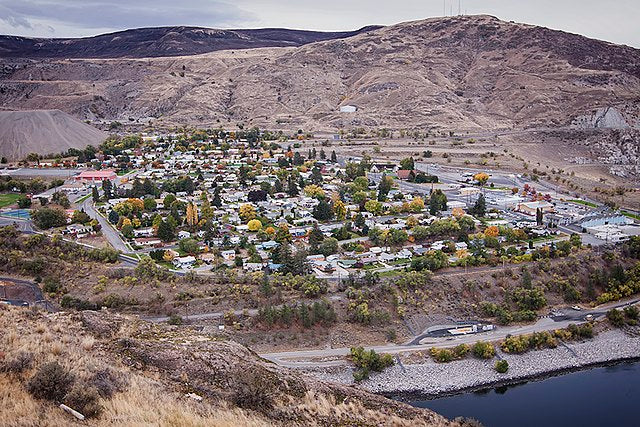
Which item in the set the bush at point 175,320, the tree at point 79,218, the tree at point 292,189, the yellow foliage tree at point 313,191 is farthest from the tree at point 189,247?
the tree at point 292,189

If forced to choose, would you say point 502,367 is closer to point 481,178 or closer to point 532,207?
point 532,207

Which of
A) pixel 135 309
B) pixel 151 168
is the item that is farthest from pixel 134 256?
pixel 151 168

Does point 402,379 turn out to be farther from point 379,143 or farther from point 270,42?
point 270,42

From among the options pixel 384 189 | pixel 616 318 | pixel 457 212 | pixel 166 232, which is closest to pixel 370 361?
pixel 616 318

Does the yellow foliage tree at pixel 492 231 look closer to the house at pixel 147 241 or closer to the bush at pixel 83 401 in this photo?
the house at pixel 147 241

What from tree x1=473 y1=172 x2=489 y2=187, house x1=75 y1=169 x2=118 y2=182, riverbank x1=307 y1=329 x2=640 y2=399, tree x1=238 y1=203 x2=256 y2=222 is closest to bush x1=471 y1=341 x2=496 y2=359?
riverbank x1=307 y1=329 x2=640 y2=399

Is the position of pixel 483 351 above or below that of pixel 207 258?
below

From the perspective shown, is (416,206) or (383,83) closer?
(416,206)
